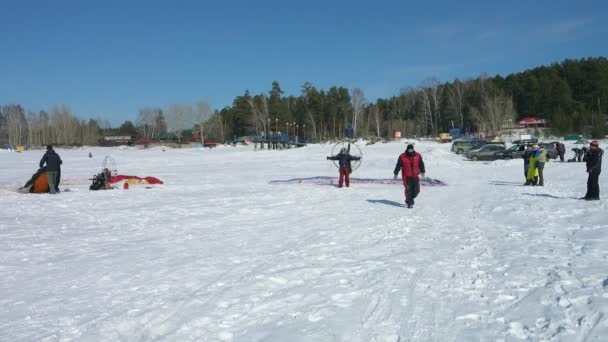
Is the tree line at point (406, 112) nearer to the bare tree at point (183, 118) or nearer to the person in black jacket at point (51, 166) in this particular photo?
the bare tree at point (183, 118)

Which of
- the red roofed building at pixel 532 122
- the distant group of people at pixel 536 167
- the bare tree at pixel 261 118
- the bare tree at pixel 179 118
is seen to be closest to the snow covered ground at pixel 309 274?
the distant group of people at pixel 536 167

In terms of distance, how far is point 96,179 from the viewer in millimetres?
18266

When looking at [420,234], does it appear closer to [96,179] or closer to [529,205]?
[529,205]

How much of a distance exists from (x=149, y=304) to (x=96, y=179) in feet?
48.5

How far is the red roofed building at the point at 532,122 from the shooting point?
82125 mm

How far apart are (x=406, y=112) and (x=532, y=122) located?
2860cm

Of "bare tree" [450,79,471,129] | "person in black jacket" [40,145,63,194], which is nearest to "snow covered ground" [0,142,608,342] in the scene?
"person in black jacket" [40,145,63,194]

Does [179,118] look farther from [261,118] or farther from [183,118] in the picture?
[261,118]

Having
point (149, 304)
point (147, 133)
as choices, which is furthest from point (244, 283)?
point (147, 133)

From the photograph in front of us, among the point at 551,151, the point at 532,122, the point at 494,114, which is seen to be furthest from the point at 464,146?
the point at 532,122

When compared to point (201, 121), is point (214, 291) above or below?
below

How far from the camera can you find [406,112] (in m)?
105

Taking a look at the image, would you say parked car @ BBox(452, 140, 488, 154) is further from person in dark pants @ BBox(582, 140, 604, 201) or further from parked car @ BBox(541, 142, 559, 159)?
person in dark pants @ BBox(582, 140, 604, 201)

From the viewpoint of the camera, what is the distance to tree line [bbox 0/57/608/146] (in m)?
78.8
